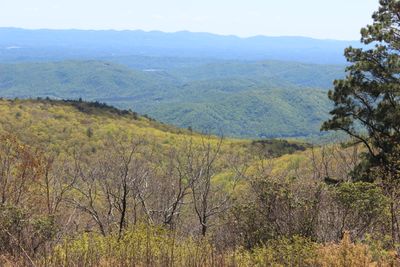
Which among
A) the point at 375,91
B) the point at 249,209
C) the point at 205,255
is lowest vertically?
the point at 249,209

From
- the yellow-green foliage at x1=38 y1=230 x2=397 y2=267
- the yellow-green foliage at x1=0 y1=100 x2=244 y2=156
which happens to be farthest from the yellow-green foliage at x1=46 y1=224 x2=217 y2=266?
the yellow-green foliage at x1=0 y1=100 x2=244 y2=156

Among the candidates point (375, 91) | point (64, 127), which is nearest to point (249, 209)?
point (375, 91)

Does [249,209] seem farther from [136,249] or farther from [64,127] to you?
[64,127]

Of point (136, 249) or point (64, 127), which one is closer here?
point (136, 249)

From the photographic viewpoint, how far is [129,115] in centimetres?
10625

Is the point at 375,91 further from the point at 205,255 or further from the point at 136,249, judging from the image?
the point at 205,255

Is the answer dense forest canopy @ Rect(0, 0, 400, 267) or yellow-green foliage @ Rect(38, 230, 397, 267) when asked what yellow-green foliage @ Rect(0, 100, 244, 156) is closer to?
dense forest canopy @ Rect(0, 0, 400, 267)

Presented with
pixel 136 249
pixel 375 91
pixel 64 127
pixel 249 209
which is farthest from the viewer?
pixel 64 127

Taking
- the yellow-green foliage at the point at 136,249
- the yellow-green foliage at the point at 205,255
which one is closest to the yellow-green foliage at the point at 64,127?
the yellow-green foliage at the point at 136,249

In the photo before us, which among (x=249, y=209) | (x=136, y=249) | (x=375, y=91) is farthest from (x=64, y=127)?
(x=136, y=249)

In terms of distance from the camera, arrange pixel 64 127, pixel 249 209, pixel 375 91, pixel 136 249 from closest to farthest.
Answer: pixel 136 249 → pixel 249 209 → pixel 375 91 → pixel 64 127

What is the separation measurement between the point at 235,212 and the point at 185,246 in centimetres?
270

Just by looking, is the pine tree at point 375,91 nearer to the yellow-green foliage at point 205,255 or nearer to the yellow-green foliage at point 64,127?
the yellow-green foliage at point 205,255

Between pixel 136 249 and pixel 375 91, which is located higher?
pixel 375 91
